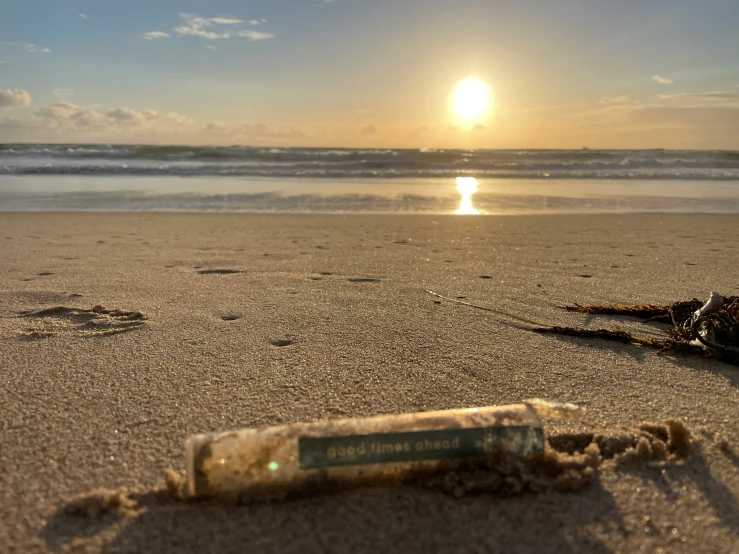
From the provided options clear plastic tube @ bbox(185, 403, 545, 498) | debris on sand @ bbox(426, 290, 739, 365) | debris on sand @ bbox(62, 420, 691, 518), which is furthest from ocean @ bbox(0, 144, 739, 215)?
clear plastic tube @ bbox(185, 403, 545, 498)

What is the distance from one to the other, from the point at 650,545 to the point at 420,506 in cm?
42

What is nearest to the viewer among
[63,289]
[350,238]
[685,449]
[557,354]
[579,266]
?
[685,449]

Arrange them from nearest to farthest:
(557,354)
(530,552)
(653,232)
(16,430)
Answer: (530,552) → (16,430) → (557,354) → (653,232)

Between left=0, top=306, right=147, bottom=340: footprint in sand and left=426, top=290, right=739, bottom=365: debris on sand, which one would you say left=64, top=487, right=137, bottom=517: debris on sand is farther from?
left=426, top=290, right=739, bottom=365: debris on sand

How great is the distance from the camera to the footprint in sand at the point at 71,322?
2096mm

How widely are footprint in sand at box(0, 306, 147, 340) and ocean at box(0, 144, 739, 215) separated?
513cm

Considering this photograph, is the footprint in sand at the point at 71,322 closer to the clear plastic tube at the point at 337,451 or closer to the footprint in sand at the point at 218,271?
the footprint in sand at the point at 218,271

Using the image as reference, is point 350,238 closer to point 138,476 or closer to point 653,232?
point 653,232

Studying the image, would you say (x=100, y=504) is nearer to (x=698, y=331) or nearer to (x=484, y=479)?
(x=484, y=479)

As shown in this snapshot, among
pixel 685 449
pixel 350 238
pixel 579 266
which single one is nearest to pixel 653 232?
pixel 579 266

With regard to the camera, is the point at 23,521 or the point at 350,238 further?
the point at 350,238

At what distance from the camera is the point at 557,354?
193cm

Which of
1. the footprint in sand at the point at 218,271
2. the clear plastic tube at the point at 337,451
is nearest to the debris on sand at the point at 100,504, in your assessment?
the clear plastic tube at the point at 337,451

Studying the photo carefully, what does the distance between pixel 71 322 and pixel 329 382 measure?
4.04 feet
